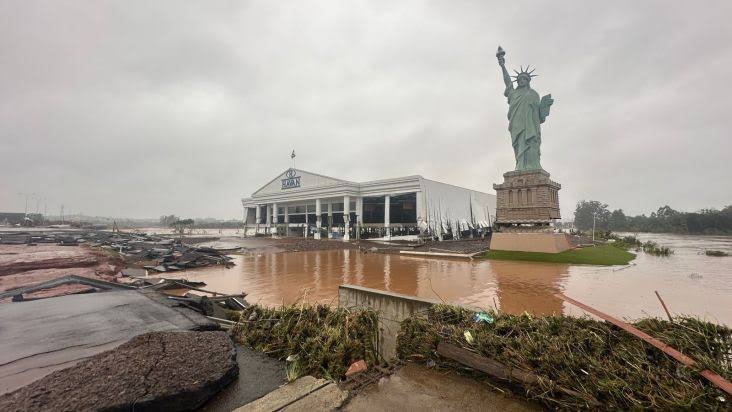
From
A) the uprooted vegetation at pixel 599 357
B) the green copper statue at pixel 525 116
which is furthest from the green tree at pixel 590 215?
the uprooted vegetation at pixel 599 357

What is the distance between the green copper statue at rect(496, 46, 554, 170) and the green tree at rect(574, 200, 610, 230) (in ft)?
330

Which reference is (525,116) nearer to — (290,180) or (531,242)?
(531,242)

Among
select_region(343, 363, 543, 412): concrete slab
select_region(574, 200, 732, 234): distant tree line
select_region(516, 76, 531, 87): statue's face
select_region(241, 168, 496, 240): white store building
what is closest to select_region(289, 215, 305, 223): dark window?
select_region(241, 168, 496, 240): white store building

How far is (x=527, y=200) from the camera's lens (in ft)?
93.9

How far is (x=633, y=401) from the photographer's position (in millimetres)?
2721

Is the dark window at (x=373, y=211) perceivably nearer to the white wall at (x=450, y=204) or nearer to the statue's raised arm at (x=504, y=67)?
the white wall at (x=450, y=204)

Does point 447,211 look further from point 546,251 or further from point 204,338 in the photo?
point 204,338

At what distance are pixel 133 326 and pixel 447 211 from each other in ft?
142

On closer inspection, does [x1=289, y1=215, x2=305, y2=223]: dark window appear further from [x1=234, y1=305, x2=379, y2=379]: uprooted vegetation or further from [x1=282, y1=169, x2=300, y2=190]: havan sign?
[x1=234, y1=305, x2=379, y2=379]: uprooted vegetation

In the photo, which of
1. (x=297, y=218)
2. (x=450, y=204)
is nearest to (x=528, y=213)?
(x=450, y=204)

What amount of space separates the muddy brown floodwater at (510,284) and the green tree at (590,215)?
110m

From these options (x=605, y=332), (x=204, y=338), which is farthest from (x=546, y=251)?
(x=204, y=338)

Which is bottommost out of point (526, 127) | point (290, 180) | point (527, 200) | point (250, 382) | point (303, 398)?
point (250, 382)

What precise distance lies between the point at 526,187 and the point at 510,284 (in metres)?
17.2
